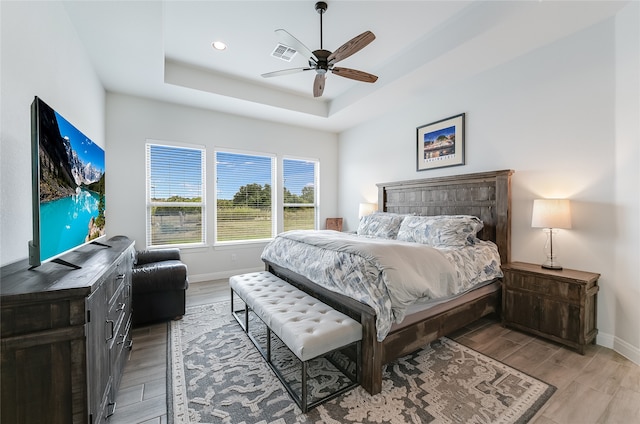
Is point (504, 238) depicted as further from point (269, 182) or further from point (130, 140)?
point (130, 140)

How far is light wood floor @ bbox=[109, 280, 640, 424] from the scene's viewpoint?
1.64 meters

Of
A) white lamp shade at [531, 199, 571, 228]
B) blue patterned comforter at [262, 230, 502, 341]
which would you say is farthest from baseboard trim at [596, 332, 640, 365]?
white lamp shade at [531, 199, 571, 228]

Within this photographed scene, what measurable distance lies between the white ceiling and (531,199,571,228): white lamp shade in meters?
1.69

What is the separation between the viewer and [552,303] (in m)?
2.45

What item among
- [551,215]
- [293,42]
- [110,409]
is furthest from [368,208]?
[110,409]

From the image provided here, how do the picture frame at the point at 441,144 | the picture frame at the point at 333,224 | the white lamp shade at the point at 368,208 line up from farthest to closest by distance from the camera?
the picture frame at the point at 333,224 → the white lamp shade at the point at 368,208 → the picture frame at the point at 441,144

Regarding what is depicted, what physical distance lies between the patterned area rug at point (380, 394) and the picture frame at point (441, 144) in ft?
8.15

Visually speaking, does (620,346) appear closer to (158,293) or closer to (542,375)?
(542,375)

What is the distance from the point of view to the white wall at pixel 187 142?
3889mm

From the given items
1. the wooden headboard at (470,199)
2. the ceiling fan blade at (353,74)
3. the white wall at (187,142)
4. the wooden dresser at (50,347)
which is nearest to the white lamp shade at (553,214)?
the wooden headboard at (470,199)

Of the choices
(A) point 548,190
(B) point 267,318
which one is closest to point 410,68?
(A) point 548,190

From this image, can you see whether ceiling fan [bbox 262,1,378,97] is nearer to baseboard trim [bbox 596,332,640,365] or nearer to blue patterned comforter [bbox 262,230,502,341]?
blue patterned comforter [bbox 262,230,502,341]

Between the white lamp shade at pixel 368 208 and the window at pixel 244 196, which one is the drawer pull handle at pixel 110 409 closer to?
the window at pixel 244 196

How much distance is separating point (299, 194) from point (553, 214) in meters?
4.12
